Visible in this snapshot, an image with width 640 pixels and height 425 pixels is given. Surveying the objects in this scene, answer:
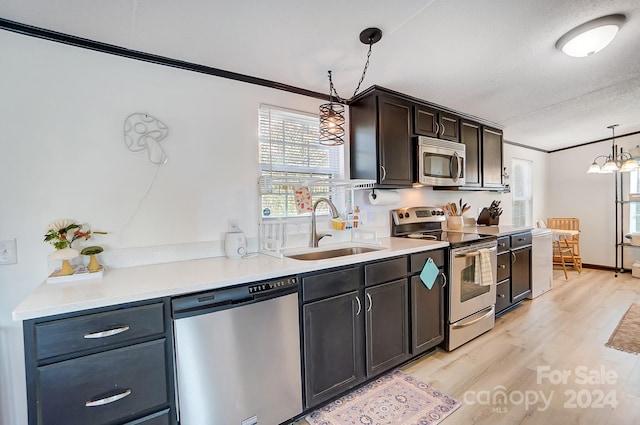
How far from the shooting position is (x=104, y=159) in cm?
162

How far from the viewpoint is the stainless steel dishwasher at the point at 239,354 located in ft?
4.14

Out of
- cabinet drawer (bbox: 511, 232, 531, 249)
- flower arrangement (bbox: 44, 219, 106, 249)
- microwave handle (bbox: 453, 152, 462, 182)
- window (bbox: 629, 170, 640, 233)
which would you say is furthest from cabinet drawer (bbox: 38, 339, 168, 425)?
window (bbox: 629, 170, 640, 233)

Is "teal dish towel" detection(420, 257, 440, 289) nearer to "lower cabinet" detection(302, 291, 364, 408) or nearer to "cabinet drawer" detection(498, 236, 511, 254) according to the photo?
"lower cabinet" detection(302, 291, 364, 408)

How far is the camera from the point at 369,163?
8.03 ft

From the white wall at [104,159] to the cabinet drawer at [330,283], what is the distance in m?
0.72

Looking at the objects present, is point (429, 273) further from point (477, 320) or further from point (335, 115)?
point (335, 115)

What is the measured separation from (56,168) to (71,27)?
2.47 feet

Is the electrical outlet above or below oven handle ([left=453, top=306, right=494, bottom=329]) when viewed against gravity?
above

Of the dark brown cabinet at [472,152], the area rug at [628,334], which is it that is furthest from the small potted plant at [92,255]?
the area rug at [628,334]

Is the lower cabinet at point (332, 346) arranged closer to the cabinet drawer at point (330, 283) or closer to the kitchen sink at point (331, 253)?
the cabinet drawer at point (330, 283)

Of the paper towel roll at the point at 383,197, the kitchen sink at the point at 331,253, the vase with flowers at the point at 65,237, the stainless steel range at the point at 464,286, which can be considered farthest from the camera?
the paper towel roll at the point at 383,197

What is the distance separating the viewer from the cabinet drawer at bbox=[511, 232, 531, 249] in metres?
3.16

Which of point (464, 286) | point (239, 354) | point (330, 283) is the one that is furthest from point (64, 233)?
point (464, 286)

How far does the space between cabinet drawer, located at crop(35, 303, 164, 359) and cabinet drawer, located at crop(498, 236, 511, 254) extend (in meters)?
3.16
